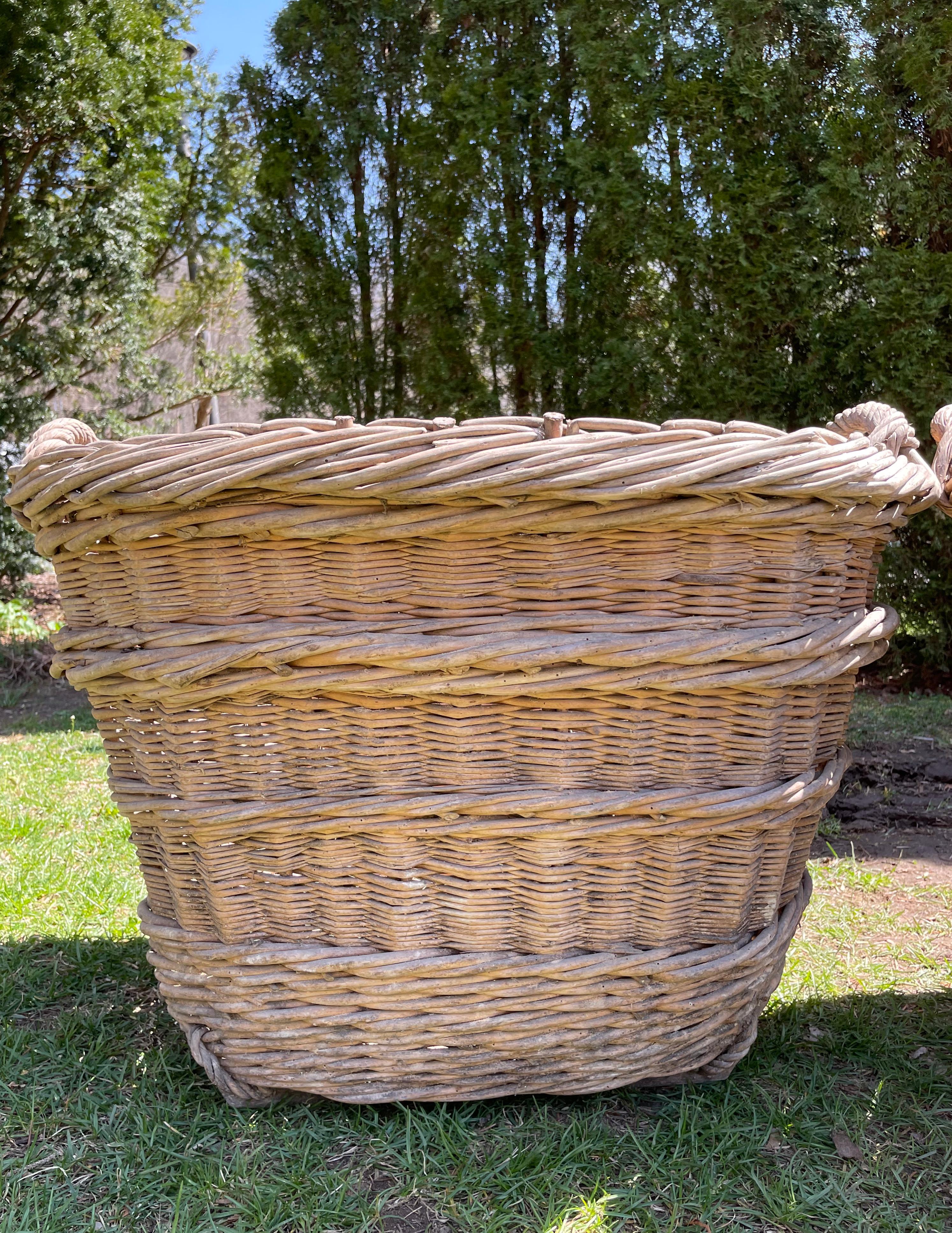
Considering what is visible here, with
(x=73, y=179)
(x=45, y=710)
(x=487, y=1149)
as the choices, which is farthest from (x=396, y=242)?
(x=487, y=1149)

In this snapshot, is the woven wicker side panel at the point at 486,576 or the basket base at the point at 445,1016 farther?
the basket base at the point at 445,1016

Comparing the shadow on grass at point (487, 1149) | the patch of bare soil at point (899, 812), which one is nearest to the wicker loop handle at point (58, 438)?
the shadow on grass at point (487, 1149)

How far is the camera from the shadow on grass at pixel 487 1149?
139cm

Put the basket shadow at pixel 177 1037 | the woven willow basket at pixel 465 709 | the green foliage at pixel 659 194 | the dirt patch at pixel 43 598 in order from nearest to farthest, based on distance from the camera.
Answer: the woven willow basket at pixel 465 709
the basket shadow at pixel 177 1037
the green foliage at pixel 659 194
the dirt patch at pixel 43 598

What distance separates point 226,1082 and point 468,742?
0.71m

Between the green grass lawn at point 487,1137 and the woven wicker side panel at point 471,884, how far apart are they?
0.31 meters

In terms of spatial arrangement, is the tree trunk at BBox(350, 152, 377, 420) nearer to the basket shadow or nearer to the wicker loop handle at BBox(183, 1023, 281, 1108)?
the basket shadow

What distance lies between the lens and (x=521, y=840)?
4.76 feet

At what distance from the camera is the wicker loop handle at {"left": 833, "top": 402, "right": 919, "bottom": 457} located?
1588 millimetres

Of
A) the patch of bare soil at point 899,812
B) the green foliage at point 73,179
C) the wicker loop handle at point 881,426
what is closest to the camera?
the wicker loop handle at point 881,426

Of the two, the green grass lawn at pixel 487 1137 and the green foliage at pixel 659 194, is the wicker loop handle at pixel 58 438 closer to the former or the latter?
the green grass lawn at pixel 487 1137

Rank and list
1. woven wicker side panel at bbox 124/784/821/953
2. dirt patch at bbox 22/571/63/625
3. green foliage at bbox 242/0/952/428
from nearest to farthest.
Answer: woven wicker side panel at bbox 124/784/821/953, green foliage at bbox 242/0/952/428, dirt patch at bbox 22/571/63/625

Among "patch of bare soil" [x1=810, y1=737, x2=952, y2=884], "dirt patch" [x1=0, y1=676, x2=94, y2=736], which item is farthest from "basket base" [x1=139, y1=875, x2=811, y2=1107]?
"dirt patch" [x1=0, y1=676, x2=94, y2=736]

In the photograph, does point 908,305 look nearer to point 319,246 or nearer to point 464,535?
point 319,246
